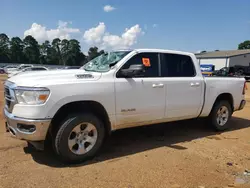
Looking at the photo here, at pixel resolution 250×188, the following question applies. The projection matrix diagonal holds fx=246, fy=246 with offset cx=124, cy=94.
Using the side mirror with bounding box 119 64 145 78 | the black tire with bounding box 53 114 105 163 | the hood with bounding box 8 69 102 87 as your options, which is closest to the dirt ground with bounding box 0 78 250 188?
the black tire with bounding box 53 114 105 163

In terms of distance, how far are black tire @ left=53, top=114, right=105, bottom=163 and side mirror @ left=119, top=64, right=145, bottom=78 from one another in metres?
0.93

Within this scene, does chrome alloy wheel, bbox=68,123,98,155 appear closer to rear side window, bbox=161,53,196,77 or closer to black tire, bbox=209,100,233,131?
rear side window, bbox=161,53,196,77

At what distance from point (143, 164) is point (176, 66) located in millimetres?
2323

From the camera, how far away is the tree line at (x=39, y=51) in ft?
274

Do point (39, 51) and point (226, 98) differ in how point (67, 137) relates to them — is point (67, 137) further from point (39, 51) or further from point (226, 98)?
point (39, 51)

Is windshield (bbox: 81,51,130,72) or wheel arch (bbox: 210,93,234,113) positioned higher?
windshield (bbox: 81,51,130,72)

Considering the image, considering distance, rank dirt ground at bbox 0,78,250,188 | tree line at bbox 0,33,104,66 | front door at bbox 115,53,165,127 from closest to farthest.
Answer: dirt ground at bbox 0,78,250,188 → front door at bbox 115,53,165,127 → tree line at bbox 0,33,104,66

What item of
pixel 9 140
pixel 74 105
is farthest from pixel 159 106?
pixel 9 140

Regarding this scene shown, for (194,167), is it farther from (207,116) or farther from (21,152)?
(21,152)

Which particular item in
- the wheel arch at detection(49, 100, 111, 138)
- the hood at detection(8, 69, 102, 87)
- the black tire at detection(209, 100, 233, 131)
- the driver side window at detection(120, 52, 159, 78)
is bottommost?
the black tire at detection(209, 100, 233, 131)

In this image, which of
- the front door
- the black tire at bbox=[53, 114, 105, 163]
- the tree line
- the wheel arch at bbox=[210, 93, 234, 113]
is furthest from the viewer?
the tree line

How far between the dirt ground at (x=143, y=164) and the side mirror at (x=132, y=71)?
1.46m

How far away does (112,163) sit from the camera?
4.11m

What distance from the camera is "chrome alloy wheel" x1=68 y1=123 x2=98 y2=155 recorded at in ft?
13.0
